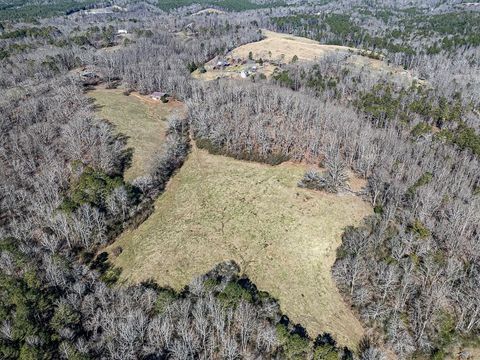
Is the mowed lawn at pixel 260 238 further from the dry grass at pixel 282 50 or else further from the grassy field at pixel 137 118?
the dry grass at pixel 282 50

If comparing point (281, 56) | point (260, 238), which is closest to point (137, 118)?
point (260, 238)

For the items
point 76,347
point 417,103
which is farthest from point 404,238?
point 417,103

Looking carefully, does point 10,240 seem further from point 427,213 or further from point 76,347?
point 427,213

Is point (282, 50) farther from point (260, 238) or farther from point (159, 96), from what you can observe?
point (260, 238)

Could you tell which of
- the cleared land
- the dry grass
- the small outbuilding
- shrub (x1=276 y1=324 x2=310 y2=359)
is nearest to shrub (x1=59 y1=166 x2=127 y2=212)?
shrub (x1=276 y1=324 x2=310 y2=359)

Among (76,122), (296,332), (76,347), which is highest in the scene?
(76,122)

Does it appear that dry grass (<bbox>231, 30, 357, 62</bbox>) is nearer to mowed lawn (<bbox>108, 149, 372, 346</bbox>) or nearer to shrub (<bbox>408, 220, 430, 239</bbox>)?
mowed lawn (<bbox>108, 149, 372, 346</bbox>)
